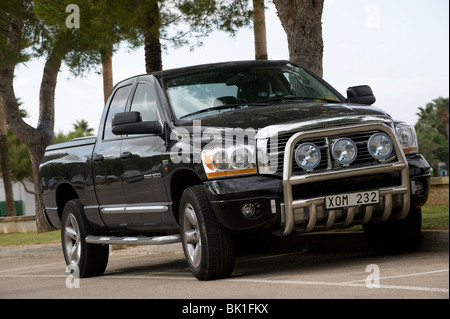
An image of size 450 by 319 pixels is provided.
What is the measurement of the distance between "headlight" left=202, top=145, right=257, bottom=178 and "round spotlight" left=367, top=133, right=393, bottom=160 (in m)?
1.08

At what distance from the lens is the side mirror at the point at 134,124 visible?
29.8ft

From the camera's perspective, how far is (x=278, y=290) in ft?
24.5

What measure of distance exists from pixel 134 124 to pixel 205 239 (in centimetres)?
156

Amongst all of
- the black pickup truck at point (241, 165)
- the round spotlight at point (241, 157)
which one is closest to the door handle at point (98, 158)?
the black pickup truck at point (241, 165)

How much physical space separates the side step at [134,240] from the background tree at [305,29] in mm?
5142

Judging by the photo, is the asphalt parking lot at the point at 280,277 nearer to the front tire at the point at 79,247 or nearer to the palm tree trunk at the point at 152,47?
the front tire at the point at 79,247

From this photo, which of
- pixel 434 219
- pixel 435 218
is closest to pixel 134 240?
pixel 434 219

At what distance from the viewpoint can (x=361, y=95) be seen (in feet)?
32.6

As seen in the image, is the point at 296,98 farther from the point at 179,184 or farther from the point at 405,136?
the point at 179,184

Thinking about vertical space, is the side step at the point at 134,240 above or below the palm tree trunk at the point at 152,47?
below

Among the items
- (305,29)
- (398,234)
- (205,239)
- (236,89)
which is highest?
(305,29)

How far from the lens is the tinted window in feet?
31.7

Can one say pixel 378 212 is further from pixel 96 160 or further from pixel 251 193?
pixel 96 160

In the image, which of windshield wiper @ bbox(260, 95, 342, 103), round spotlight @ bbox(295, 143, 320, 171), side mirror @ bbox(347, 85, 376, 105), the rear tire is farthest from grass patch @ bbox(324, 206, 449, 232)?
round spotlight @ bbox(295, 143, 320, 171)
